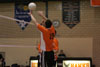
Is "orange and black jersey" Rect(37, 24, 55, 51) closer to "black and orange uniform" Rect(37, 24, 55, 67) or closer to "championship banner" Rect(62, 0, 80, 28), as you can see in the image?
"black and orange uniform" Rect(37, 24, 55, 67)

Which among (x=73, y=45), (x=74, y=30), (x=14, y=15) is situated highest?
(x=14, y=15)

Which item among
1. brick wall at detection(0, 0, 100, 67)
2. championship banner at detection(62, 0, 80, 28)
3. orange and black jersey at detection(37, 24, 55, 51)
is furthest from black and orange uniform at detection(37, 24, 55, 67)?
championship banner at detection(62, 0, 80, 28)

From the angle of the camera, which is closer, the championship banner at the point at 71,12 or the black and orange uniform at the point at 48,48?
the black and orange uniform at the point at 48,48

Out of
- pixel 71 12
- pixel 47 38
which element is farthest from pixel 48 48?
pixel 71 12

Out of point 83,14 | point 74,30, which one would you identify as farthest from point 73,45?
point 83,14

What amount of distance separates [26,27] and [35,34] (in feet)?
2.80

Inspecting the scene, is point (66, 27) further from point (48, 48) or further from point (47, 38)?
point (47, 38)

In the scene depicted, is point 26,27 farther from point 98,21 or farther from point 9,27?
point 98,21

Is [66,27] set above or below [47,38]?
above

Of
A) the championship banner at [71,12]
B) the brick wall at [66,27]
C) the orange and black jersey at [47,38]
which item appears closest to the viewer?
the orange and black jersey at [47,38]

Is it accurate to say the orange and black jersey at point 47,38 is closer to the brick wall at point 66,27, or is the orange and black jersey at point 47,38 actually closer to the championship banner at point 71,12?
the brick wall at point 66,27

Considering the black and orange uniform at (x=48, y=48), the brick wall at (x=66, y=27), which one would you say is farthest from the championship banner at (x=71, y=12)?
the black and orange uniform at (x=48, y=48)

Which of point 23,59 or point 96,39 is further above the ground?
point 96,39

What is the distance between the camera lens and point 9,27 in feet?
48.9
